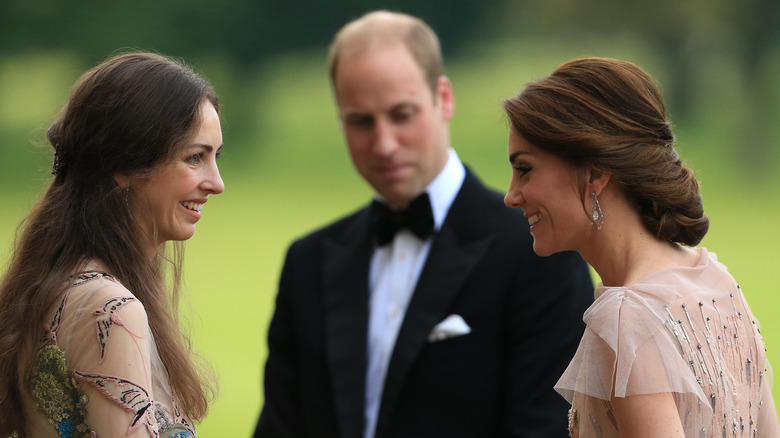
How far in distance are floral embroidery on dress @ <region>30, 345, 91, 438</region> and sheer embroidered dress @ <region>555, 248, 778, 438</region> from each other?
863 mm

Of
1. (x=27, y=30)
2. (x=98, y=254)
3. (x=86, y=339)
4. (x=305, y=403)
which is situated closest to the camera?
(x=86, y=339)

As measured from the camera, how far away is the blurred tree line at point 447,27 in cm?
773

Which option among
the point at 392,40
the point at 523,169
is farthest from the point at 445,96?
the point at 523,169

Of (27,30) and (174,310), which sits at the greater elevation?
(27,30)

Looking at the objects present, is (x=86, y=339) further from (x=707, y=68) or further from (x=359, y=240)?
(x=707, y=68)

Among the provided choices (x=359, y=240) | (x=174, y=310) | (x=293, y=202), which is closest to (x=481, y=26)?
(x=293, y=202)

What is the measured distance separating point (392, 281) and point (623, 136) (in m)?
1.30

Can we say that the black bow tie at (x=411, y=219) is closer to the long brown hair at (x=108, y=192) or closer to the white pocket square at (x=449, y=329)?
the white pocket square at (x=449, y=329)

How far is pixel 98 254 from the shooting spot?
1.72 m

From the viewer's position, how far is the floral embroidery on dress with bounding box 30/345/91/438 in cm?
156

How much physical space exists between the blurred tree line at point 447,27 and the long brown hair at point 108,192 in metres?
6.12

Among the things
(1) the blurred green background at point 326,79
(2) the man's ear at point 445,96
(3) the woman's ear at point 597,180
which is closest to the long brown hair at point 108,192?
Answer: (3) the woman's ear at point 597,180

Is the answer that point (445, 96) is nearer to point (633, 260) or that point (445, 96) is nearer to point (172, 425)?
point (633, 260)

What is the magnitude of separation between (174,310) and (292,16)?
6.18 meters
